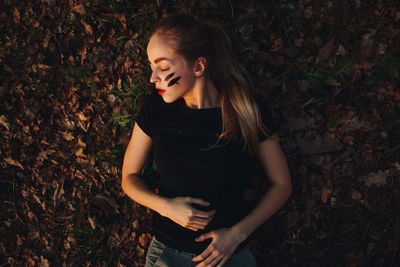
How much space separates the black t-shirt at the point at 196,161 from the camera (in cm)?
209

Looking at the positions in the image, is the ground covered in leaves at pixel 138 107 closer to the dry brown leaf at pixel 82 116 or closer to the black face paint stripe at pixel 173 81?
the dry brown leaf at pixel 82 116

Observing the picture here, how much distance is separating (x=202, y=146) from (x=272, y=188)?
0.68 metres

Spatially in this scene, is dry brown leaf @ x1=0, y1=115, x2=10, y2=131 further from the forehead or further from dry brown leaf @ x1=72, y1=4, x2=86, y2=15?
the forehead

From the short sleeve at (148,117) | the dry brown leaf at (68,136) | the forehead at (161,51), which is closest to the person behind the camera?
the forehead at (161,51)

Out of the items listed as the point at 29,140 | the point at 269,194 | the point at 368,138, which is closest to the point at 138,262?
the point at 269,194

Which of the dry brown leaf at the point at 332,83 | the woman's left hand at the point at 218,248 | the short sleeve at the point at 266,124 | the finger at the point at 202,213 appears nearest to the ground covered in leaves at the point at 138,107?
the dry brown leaf at the point at 332,83

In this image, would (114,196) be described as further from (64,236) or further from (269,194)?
(269,194)

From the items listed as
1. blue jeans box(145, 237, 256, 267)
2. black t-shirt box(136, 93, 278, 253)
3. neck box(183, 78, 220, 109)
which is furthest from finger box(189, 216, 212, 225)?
neck box(183, 78, 220, 109)

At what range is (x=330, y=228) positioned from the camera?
2674 millimetres

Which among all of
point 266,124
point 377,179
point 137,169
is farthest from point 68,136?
point 377,179

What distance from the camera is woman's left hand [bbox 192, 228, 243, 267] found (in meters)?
2.10

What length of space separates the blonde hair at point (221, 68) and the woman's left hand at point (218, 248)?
2.22 ft

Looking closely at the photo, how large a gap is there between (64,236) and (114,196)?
2.40 feet

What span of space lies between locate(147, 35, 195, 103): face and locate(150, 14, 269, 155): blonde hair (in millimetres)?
52
